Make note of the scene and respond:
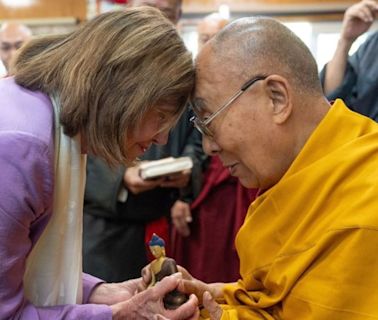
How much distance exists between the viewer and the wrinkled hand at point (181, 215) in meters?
2.33

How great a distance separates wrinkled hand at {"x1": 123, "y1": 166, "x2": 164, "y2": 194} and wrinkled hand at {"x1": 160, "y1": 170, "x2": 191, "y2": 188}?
48mm

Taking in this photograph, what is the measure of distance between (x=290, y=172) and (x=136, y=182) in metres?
0.95

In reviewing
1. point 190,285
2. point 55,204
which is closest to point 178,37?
point 55,204

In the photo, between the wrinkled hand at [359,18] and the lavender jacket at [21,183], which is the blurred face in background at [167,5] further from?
the lavender jacket at [21,183]

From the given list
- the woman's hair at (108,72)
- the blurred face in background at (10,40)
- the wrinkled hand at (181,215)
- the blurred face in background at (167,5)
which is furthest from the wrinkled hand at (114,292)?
the blurred face in background at (10,40)

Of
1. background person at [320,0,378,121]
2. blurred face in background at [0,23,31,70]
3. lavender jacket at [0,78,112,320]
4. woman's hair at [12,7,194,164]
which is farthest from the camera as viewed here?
blurred face in background at [0,23,31,70]

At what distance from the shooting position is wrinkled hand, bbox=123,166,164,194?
6.71 ft

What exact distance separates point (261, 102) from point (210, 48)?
177mm

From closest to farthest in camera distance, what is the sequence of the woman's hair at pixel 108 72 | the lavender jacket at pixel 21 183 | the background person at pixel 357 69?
the lavender jacket at pixel 21 183, the woman's hair at pixel 108 72, the background person at pixel 357 69

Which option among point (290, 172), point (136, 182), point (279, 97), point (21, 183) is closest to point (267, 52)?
point (279, 97)

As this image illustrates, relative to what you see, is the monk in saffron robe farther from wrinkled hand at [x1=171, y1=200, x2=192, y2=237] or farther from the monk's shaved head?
wrinkled hand at [x1=171, y1=200, x2=192, y2=237]

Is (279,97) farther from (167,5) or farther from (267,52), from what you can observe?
(167,5)

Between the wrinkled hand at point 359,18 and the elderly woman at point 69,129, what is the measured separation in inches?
42.9

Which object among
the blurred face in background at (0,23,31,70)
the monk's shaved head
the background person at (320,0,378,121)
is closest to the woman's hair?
the monk's shaved head
